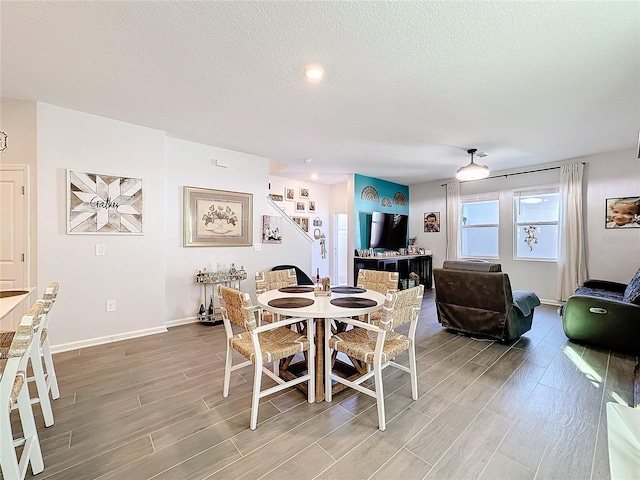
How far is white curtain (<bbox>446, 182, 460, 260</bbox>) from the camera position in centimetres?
649

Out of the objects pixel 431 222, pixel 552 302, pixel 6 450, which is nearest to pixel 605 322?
pixel 552 302

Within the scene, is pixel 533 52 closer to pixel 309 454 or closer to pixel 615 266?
pixel 309 454

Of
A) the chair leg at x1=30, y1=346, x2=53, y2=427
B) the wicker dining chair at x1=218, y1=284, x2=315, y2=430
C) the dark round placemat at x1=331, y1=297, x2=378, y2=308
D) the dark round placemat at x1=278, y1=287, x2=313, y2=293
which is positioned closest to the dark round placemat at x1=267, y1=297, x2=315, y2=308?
the wicker dining chair at x1=218, y1=284, x2=315, y2=430

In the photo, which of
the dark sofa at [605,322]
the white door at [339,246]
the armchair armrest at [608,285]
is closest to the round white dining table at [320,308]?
the dark sofa at [605,322]

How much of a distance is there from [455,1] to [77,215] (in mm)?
4005

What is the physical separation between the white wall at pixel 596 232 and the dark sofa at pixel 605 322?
1580mm

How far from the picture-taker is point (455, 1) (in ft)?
5.37

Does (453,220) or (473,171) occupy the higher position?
(473,171)

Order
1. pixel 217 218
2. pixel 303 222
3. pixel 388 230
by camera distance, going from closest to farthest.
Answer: pixel 217 218, pixel 388 230, pixel 303 222

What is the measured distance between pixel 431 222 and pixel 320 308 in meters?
5.75

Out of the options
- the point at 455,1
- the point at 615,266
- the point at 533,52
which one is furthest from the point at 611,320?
the point at 455,1

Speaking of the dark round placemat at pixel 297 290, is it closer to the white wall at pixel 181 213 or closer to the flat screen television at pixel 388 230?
the white wall at pixel 181 213

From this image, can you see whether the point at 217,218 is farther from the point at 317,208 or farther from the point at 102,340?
the point at 317,208

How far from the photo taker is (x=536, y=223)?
556 centimetres
